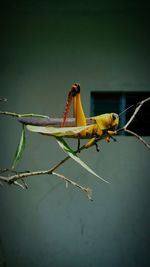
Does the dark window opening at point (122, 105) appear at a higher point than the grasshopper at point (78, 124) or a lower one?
higher

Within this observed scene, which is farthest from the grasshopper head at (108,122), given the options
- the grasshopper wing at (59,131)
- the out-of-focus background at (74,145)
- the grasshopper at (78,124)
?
the out-of-focus background at (74,145)

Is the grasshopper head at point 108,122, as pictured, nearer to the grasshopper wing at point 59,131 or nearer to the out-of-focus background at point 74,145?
the grasshopper wing at point 59,131

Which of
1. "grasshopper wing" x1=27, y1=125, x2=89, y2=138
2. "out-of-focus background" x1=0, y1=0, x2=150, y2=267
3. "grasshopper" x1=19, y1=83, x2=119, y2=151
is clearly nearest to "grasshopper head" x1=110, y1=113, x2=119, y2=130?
"grasshopper" x1=19, y1=83, x2=119, y2=151

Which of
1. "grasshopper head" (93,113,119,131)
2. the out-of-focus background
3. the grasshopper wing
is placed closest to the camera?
the grasshopper wing

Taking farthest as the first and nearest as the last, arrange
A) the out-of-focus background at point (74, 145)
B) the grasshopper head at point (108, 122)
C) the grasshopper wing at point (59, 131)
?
1. the out-of-focus background at point (74, 145)
2. the grasshopper head at point (108, 122)
3. the grasshopper wing at point (59, 131)

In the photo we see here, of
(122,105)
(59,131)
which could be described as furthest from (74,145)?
(59,131)

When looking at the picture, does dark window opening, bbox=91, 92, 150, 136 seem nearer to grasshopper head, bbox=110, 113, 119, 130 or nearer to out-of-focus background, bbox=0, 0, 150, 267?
out-of-focus background, bbox=0, 0, 150, 267
